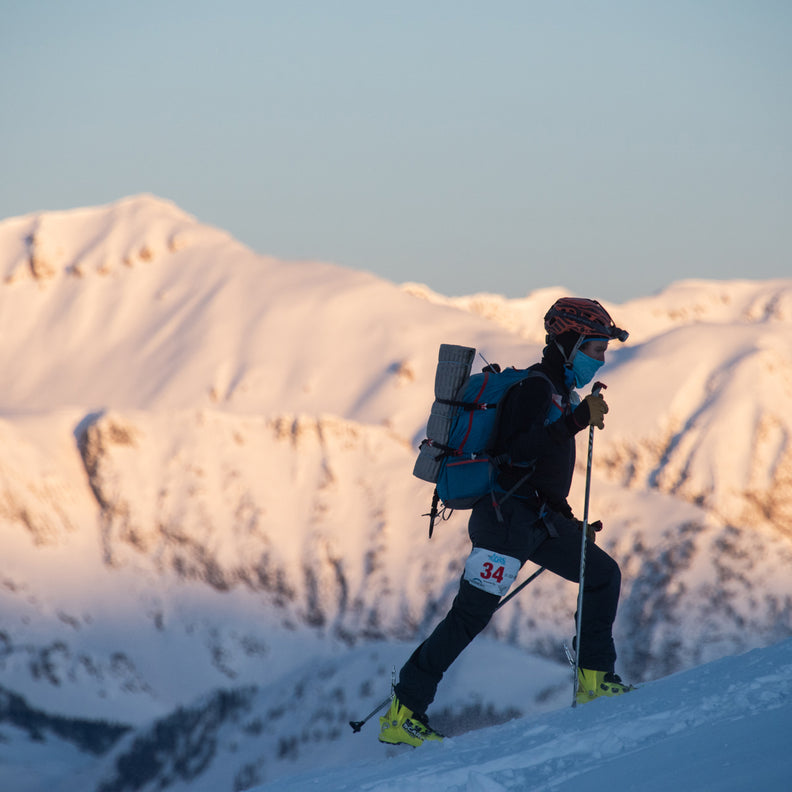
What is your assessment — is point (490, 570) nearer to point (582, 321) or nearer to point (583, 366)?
point (583, 366)

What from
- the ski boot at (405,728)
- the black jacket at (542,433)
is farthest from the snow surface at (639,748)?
the black jacket at (542,433)

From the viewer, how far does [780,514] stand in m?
45.0

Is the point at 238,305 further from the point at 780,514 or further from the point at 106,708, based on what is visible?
the point at 780,514

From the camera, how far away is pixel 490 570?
668cm

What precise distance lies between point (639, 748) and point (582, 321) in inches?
111

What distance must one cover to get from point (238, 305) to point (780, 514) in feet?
92.5

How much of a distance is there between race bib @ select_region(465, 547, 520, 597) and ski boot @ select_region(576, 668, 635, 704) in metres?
1.08

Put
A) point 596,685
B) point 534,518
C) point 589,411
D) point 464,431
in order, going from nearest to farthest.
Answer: point 589,411
point 464,431
point 534,518
point 596,685

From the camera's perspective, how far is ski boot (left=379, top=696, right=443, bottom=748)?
6.88m

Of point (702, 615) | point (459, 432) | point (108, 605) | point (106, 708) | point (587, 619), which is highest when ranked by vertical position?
point (459, 432)

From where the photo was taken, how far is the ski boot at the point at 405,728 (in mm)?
6879

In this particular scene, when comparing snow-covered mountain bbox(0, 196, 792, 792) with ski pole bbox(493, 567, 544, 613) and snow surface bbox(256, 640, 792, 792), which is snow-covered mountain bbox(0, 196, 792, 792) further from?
snow surface bbox(256, 640, 792, 792)

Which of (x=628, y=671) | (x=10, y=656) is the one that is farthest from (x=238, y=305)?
(x=628, y=671)

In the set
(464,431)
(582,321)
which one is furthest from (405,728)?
(582,321)
